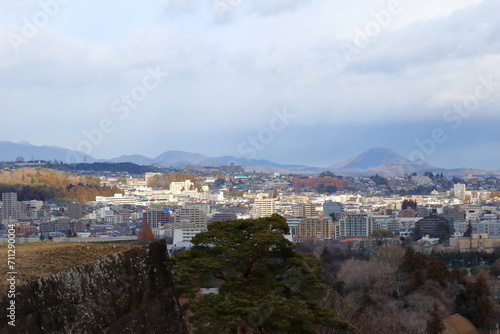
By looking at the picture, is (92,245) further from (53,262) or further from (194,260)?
(194,260)

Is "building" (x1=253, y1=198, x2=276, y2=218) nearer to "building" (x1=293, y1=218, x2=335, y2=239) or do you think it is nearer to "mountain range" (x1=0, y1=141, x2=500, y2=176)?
"building" (x1=293, y1=218, x2=335, y2=239)

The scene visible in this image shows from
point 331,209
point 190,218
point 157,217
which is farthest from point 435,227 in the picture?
point 157,217

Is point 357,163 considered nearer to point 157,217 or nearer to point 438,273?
point 157,217

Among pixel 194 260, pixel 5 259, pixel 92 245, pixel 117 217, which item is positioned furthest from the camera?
pixel 117 217

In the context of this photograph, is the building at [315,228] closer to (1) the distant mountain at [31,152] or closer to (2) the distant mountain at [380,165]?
(1) the distant mountain at [31,152]

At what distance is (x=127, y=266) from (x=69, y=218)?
54.3 metres

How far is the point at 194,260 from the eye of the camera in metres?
6.43

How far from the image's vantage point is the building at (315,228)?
5322 centimetres

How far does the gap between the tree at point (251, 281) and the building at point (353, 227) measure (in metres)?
47.7

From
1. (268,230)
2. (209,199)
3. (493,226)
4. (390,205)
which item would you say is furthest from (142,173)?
(268,230)

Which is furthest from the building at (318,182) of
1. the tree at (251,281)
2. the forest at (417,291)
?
the tree at (251,281)

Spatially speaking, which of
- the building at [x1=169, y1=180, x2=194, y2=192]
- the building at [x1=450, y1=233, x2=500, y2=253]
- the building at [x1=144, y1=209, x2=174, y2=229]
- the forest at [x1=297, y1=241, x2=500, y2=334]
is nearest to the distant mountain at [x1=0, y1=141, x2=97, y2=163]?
the building at [x1=169, y1=180, x2=194, y2=192]

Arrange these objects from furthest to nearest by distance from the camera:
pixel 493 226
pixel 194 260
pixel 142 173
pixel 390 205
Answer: pixel 142 173, pixel 390 205, pixel 493 226, pixel 194 260

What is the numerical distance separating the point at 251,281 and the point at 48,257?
431cm
